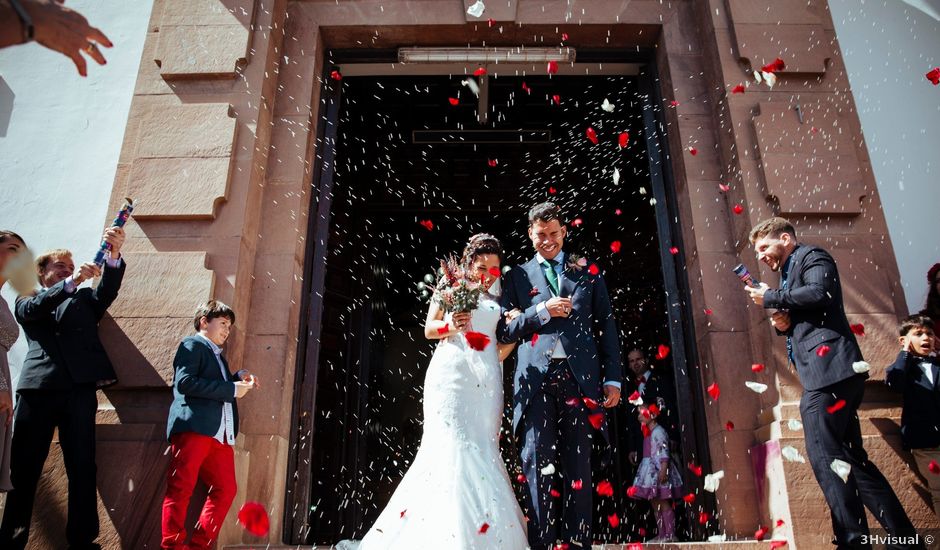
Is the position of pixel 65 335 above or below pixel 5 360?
above

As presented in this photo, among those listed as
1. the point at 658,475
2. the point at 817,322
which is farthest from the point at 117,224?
the point at 658,475

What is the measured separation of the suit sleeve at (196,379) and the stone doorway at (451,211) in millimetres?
1269

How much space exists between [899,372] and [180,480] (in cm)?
428

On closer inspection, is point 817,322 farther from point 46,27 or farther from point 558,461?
point 46,27

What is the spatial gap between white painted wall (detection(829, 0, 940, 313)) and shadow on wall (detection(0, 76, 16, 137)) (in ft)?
22.7

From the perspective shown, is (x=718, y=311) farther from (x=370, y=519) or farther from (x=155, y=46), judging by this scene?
(x=370, y=519)

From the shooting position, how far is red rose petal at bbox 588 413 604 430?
135 inches

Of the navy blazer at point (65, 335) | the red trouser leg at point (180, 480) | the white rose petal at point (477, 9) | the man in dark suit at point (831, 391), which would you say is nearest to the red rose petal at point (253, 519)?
the red trouser leg at point (180, 480)

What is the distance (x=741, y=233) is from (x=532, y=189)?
17.1 ft

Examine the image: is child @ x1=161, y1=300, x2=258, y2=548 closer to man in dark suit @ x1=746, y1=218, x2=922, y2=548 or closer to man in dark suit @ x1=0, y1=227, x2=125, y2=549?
man in dark suit @ x1=0, y1=227, x2=125, y2=549

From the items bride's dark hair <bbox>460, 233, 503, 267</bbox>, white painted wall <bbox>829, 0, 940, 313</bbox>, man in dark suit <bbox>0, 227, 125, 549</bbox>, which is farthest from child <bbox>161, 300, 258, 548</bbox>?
white painted wall <bbox>829, 0, 940, 313</bbox>

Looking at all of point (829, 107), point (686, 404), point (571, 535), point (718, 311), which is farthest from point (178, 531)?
point (829, 107)

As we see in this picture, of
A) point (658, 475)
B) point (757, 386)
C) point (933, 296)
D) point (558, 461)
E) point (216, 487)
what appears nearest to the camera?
point (558, 461)

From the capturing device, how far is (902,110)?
5.30 m
